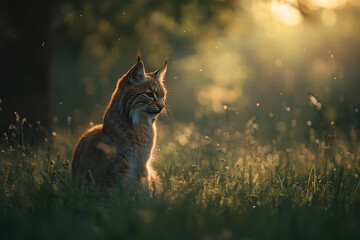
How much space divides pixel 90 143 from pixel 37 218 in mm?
1405

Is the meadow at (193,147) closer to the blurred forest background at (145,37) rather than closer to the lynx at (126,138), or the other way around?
the blurred forest background at (145,37)

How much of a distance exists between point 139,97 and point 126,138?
54cm

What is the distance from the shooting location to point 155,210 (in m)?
3.03

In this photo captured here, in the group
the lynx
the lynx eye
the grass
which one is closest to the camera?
the grass

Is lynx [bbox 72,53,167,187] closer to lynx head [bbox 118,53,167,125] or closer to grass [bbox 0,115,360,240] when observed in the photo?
lynx head [bbox 118,53,167,125]

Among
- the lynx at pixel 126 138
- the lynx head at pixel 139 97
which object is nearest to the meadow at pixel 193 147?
the lynx at pixel 126 138

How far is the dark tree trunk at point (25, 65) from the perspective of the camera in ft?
25.0

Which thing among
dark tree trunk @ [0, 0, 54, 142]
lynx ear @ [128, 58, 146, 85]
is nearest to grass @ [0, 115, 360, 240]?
lynx ear @ [128, 58, 146, 85]

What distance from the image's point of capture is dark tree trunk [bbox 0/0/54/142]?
25.0ft

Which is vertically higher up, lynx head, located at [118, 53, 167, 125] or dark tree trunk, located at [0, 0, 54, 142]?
dark tree trunk, located at [0, 0, 54, 142]

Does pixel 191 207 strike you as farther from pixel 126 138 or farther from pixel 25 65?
pixel 25 65

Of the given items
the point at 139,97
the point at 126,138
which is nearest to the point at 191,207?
the point at 126,138

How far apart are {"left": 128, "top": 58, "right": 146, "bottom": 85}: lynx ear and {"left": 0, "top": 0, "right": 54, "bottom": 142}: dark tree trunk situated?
3.71m

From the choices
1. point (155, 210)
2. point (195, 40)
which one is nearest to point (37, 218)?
point (155, 210)
